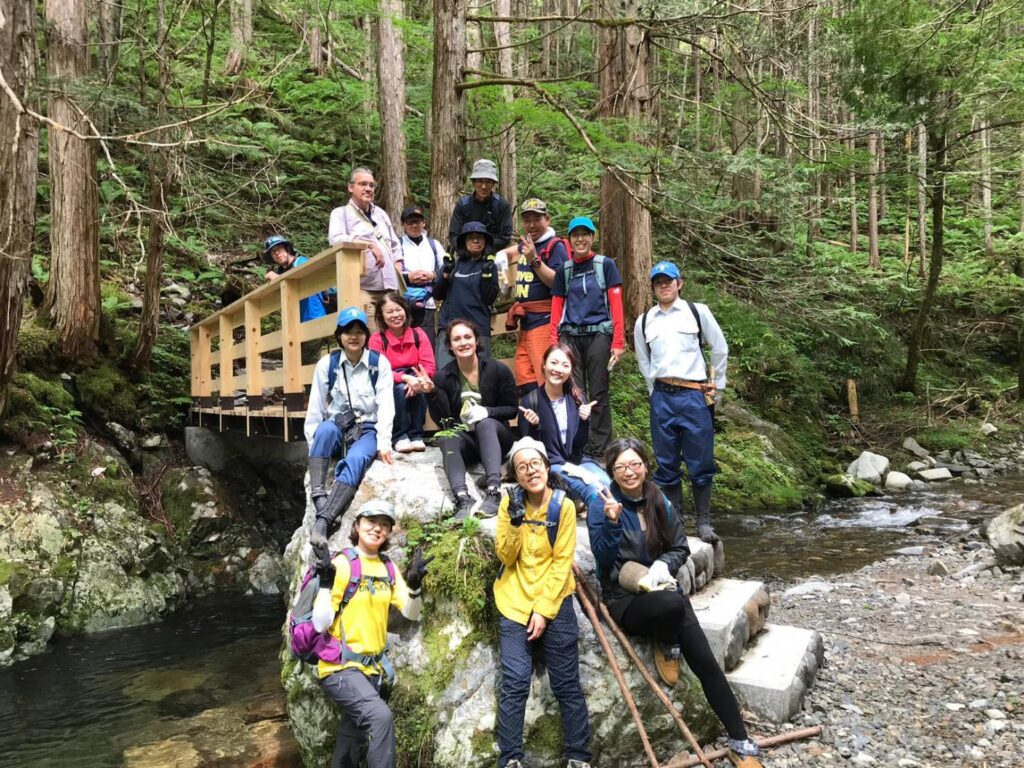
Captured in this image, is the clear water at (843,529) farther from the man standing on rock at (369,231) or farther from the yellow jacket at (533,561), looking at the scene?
the man standing on rock at (369,231)

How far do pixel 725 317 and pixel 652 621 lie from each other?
26.0ft

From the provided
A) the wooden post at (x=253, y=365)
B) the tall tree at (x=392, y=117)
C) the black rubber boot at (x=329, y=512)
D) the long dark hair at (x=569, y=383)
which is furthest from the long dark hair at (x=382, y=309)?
the tall tree at (x=392, y=117)

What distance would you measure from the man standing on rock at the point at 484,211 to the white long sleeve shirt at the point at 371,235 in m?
0.62

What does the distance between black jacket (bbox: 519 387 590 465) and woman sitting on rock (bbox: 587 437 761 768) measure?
923 millimetres

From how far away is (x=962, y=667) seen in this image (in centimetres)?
462

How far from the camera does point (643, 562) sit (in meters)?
4.08

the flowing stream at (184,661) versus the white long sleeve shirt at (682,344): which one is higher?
the white long sleeve shirt at (682,344)

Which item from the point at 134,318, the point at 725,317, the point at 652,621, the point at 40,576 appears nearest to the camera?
the point at 652,621

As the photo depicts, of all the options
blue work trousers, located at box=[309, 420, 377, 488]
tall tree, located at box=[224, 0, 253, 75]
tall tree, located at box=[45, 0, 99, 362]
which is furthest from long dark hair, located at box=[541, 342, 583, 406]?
tall tree, located at box=[224, 0, 253, 75]

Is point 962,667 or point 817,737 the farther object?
point 962,667

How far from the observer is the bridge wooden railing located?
5994mm

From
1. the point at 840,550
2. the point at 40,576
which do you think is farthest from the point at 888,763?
the point at 40,576

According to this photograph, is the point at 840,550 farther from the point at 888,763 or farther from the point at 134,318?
the point at 134,318

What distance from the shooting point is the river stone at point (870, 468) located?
12.6 metres
